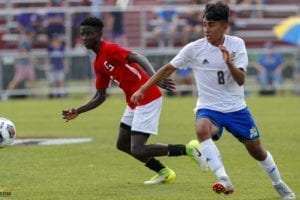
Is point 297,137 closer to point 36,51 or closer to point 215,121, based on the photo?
point 215,121

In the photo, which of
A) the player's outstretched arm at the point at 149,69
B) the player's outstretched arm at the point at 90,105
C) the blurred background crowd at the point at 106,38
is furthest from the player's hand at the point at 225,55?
the blurred background crowd at the point at 106,38

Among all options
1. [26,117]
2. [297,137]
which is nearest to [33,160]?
[297,137]

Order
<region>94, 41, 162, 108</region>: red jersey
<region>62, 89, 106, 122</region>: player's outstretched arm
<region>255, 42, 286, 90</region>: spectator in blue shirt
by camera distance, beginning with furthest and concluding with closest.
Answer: <region>255, 42, 286, 90</region>: spectator in blue shirt, <region>94, 41, 162, 108</region>: red jersey, <region>62, 89, 106, 122</region>: player's outstretched arm

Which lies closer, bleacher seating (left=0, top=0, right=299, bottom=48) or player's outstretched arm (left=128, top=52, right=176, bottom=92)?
player's outstretched arm (left=128, top=52, right=176, bottom=92)

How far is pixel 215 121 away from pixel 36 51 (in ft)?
72.3

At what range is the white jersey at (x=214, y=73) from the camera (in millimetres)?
9688

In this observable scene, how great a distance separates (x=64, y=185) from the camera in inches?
451

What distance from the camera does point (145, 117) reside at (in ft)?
38.0

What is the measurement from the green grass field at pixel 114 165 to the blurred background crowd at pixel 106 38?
Result: 21.4 feet

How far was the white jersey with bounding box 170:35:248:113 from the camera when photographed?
9.69 m

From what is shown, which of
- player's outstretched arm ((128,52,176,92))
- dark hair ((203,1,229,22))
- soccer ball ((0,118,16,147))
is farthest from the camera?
soccer ball ((0,118,16,147))

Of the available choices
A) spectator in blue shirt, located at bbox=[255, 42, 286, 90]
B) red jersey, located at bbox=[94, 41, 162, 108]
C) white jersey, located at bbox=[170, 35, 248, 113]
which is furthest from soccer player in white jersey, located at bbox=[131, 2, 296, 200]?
spectator in blue shirt, located at bbox=[255, 42, 286, 90]

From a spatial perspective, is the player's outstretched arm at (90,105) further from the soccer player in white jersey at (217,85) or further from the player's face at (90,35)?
the soccer player in white jersey at (217,85)

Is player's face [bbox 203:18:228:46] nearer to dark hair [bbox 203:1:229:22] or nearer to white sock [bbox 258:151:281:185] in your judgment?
dark hair [bbox 203:1:229:22]
